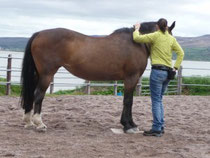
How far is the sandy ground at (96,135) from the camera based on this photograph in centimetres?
386

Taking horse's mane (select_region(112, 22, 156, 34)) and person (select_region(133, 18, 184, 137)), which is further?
horse's mane (select_region(112, 22, 156, 34))

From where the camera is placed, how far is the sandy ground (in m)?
3.86

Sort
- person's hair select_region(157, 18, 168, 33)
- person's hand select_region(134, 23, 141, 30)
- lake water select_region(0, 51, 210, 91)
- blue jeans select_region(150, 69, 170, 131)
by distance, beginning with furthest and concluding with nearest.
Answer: lake water select_region(0, 51, 210, 91)
person's hand select_region(134, 23, 141, 30)
blue jeans select_region(150, 69, 170, 131)
person's hair select_region(157, 18, 168, 33)

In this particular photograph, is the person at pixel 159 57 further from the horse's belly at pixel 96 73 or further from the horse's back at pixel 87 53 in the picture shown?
the horse's belly at pixel 96 73

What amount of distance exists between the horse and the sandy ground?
42 centimetres

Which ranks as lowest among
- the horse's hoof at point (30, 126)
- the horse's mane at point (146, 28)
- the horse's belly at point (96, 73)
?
the horse's hoof at point (30, 126)

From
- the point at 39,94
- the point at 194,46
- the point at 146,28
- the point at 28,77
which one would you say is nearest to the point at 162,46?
the point at 146,28

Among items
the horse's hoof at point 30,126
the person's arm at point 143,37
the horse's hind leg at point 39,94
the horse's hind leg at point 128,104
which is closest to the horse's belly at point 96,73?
the horse's hind leg at point 128,104

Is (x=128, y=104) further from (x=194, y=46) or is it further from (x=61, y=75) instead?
(x=194, y=46)

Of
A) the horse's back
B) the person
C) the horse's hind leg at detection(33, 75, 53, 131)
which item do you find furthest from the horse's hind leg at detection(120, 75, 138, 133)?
the horse's hind leg at detection(33, 75, 53, 131)

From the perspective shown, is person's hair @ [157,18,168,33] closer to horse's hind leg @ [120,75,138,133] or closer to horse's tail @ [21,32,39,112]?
horse's hind leg @ [120,75,138,133]

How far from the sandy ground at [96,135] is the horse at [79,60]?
42 cm

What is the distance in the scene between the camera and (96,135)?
496 centimetres

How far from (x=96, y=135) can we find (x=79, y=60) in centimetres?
116
